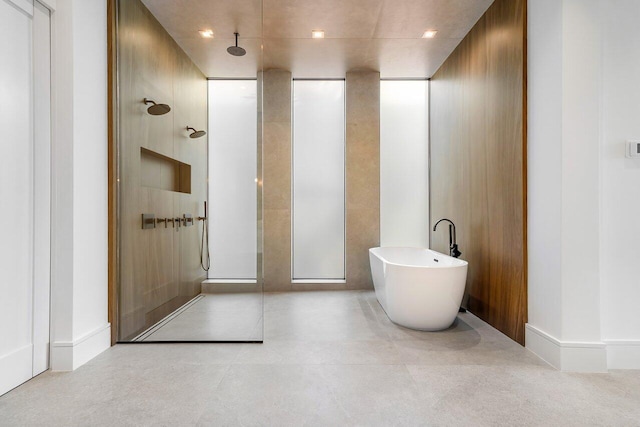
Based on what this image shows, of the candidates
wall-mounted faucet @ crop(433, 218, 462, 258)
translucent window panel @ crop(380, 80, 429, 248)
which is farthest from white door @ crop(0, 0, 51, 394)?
translucent window panel @ crop(380, 80, 429, 248)

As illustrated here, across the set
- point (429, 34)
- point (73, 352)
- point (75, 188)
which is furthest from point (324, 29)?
point (73, 352)

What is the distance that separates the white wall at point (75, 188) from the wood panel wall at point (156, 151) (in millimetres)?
210

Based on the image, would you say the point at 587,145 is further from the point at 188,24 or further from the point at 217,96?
the point at 188,24

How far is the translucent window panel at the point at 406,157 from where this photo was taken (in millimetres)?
4426

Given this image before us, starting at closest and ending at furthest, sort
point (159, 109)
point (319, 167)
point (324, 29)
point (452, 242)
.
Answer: point (159, 109)
point (324, 29)
point (452, 242)
point (319, 167)

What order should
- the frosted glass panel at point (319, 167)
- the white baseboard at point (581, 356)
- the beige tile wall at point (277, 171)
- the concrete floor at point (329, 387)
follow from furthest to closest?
1. the frosted glass panel at point (319, 167)
2. the beige tile wall at point (277, 171)
3. the white baseboard at point (581, 356)
4. the concrete floor at point (329, 387)

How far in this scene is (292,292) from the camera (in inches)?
163

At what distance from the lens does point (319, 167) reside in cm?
443

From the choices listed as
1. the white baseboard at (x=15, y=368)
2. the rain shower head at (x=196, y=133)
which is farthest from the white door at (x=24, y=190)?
the rain shower head at (x=196, y=133)

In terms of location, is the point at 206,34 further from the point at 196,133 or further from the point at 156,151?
the point at 156,151

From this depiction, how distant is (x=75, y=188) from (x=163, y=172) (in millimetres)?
595

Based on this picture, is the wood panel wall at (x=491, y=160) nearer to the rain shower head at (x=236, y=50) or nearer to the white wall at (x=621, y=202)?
the white wall at (x=621, y=202)

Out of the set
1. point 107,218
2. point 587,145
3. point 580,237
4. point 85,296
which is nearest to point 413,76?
point 587,145

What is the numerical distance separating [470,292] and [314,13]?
290 centimetres
